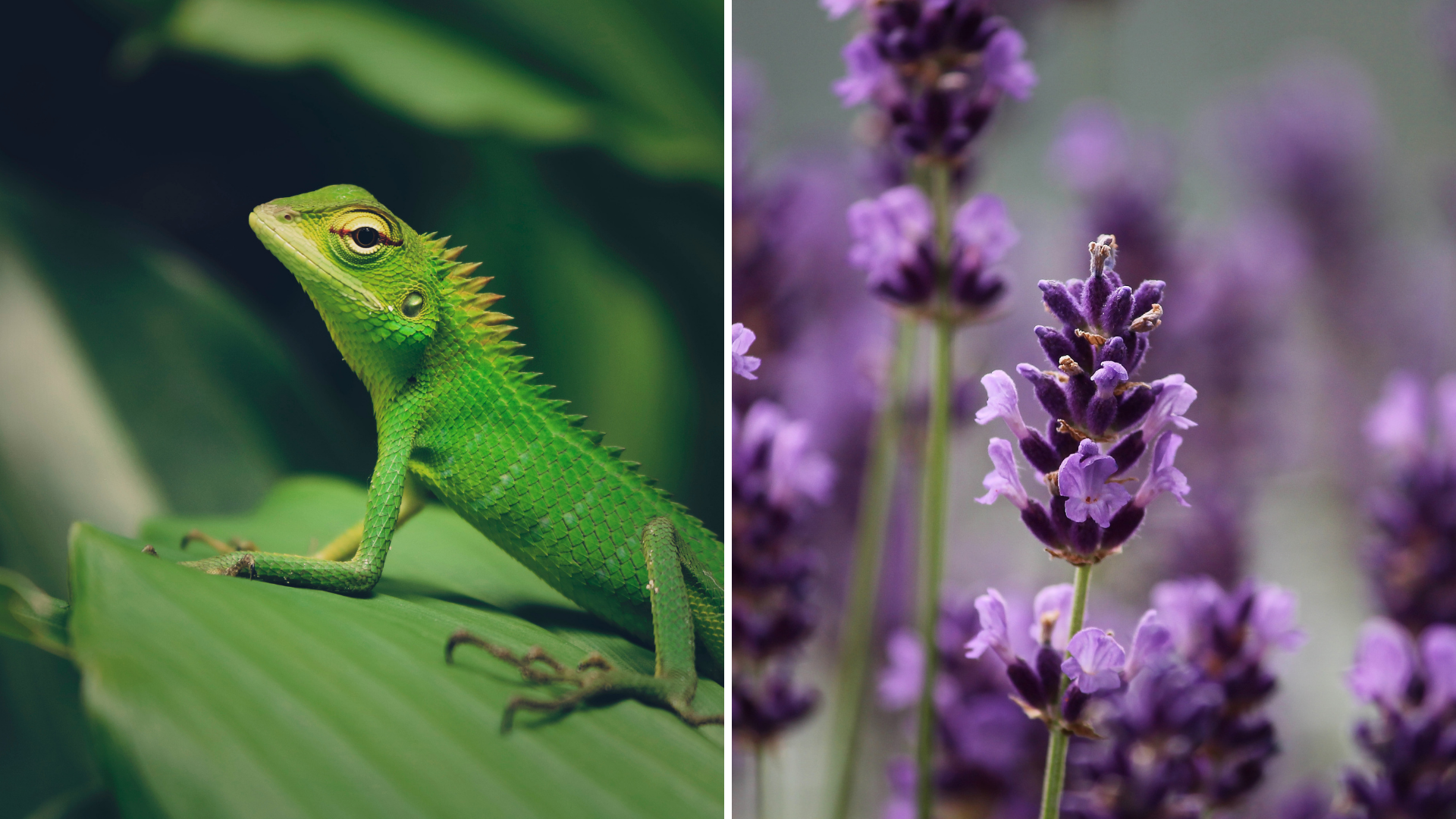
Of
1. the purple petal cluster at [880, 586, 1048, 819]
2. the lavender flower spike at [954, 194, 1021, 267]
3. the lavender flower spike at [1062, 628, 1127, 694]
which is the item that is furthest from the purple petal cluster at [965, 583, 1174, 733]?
the lavender flower spike at [954, 194, 1021, 267]

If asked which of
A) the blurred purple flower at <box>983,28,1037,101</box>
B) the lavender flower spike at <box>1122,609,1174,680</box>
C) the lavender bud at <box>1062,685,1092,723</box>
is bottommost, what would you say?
Answer: the lavender bud at <box>1062,685,1092,723</box>

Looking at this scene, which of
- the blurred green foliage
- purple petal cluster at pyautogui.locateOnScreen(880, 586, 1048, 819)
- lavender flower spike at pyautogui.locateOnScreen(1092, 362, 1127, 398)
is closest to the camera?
lavender flower spike at pyautogui.locateOnScreen(1092, 362, 1127, 398)

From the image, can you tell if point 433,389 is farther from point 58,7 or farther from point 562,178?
point 58,7

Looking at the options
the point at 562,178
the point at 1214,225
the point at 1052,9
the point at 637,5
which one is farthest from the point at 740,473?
the point at 1214,225

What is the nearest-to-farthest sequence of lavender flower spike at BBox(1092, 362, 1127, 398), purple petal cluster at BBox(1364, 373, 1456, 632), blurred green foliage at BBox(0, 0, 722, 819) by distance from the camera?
1. lavender flower spike at BBox(1092, 362, 1127, 398)
2. blurred green foliage at BBox(0, 0, 722, 819)
3. purple petal cluster at BBox(1364, 373, 1456, 632)

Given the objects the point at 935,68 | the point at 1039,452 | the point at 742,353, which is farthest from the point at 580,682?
the point at 935,68

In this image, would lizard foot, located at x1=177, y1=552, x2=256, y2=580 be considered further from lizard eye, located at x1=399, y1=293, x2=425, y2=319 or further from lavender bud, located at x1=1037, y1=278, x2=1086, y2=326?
lavender bud, located at x1=1037, y1=278, x2=1086, y2=326

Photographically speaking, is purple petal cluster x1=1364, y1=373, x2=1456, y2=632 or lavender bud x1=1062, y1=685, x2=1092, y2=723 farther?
purple petal cluster x1=1364, y1=373, x2=1456, y2=632

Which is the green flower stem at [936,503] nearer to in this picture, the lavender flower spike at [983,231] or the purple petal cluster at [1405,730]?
the lavender flower spike at [983,231]
